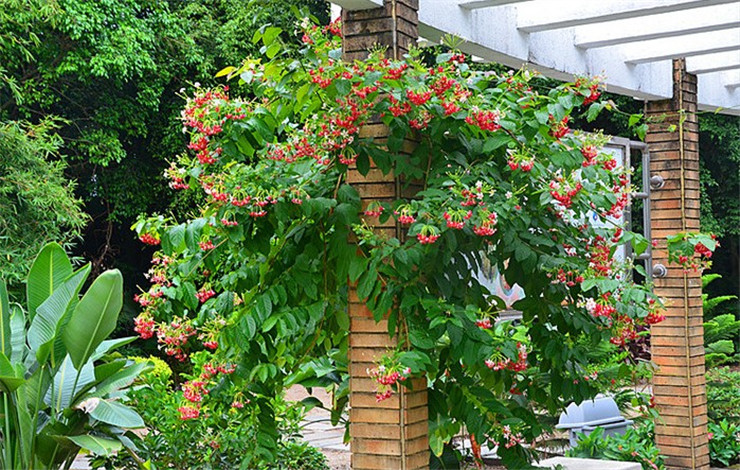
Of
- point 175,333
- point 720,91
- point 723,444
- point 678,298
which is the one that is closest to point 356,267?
point 175,333

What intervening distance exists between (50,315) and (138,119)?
957 centimetres

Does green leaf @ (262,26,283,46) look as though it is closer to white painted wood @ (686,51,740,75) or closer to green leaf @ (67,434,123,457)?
green leaf @ (67,434,123,457)

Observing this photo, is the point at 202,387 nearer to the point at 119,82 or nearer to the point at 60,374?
the point at 60,374

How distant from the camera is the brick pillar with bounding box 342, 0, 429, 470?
3.54 metres

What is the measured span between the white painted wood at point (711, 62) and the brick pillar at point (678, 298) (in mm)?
65

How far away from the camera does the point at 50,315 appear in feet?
16.6

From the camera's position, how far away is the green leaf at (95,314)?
15.6ft

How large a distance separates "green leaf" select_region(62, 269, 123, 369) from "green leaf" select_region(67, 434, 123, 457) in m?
0.45

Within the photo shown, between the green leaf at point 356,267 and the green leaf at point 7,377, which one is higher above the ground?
the green leaf at point 356,267

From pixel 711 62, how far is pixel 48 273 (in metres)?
4.24

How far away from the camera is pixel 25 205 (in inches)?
382

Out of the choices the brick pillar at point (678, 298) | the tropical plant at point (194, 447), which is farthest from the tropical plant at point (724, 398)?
the tropical plant at point (194, 447)

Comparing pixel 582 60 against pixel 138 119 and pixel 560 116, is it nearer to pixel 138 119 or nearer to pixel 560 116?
pixel 560 116

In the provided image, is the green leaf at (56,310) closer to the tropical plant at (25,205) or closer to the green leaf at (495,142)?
the green leaf at (495,142)
